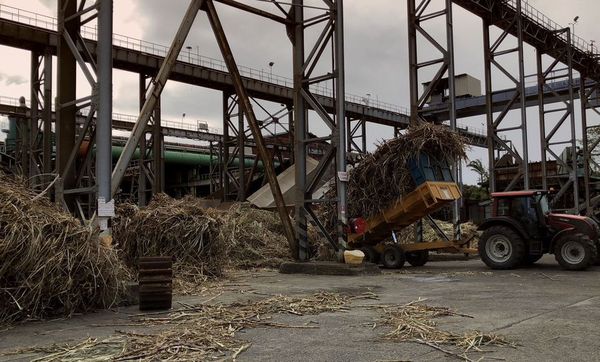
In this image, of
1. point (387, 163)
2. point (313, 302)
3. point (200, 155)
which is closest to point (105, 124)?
point (313, 302)

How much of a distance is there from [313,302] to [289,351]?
2.90 meters

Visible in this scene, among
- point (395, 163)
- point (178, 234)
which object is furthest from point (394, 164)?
point (178, 234)

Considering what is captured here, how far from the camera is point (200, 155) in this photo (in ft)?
179

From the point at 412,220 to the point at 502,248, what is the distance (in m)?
2.35

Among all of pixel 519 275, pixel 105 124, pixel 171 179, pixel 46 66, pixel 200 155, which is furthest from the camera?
pixel 171 179

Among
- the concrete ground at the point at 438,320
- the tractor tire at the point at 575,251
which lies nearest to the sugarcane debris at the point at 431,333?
the concrete ground at the point at 438,320

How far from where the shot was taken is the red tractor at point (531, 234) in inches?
499

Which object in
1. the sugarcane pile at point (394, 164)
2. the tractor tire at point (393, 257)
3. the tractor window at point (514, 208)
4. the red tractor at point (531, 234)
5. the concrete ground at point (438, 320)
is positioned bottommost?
the concrete ground at point (438, 320)

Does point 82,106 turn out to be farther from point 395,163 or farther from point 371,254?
point 371,254

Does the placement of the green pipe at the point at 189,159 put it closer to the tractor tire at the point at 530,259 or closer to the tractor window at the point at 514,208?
the tractor window at the point at 514,208

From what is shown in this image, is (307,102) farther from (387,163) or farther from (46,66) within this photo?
(46,66)

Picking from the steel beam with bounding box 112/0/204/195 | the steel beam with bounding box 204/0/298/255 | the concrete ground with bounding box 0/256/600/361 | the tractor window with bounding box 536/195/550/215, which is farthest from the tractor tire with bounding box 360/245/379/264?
the steel beam with bounding box 112/0/204/195

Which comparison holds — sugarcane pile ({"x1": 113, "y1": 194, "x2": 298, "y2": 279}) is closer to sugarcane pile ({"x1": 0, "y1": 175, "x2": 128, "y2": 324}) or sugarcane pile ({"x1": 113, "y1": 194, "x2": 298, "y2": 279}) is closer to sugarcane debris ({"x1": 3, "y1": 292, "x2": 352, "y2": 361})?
sugarcane pile ({"x1": 0, "y1": 175, "x2": 128, "y2": 324})

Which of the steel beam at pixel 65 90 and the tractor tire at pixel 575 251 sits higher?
the steel beam at pixel 65 90
